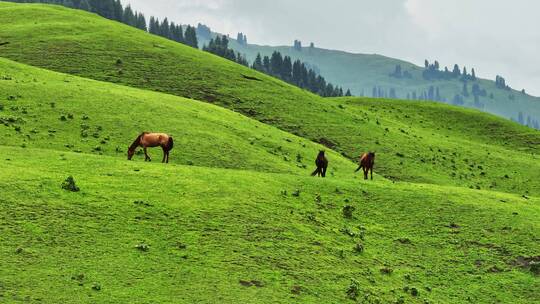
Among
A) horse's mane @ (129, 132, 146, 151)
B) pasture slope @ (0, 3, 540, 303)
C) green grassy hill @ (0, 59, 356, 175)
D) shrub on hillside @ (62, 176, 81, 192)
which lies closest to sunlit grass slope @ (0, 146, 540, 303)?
pasture slope @ (0, 3, 540, 303)

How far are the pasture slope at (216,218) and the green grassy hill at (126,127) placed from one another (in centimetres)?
19

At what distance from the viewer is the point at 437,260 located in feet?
94.7

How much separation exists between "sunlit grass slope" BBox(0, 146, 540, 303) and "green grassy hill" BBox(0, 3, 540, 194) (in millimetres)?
23878

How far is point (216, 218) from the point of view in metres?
27.2

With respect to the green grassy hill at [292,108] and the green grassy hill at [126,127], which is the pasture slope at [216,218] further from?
the green grassy hill at [292,108]

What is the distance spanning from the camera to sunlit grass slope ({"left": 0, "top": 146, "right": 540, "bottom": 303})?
21469 mm

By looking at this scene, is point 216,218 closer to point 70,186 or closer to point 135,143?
point 70,186

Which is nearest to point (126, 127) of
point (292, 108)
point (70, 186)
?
point (70, 186)

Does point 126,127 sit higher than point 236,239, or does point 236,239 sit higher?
point 126,127

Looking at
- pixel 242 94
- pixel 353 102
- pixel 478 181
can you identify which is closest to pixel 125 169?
pixel 478 181

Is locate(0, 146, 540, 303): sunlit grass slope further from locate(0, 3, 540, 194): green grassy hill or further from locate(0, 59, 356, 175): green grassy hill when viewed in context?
locate(0, 3, 540, 194): green grassy hill

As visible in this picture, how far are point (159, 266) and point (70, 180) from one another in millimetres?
6928

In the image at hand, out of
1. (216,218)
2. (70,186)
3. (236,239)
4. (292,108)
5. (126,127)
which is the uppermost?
(292,108)

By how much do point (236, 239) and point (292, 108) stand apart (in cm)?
4874
